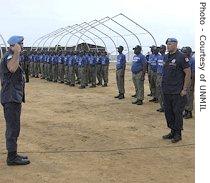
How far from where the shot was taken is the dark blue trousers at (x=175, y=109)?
7309mm

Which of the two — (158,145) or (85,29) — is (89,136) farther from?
(85,29)

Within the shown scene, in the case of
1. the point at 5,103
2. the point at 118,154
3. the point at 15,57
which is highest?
the point at 15,57

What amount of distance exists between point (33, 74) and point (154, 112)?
15.2 m

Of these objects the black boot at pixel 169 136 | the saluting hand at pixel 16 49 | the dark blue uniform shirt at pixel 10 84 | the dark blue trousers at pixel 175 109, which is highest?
the saluting hand at pixel 16 49

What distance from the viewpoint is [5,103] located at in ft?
18.9

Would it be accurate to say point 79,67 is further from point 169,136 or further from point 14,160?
point 14,160

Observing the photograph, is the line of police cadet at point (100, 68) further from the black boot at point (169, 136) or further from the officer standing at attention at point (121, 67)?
the black boot at point (169, 136)

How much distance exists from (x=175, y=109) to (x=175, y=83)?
0.43 meters

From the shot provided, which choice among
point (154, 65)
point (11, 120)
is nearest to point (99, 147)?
point (11, 120)

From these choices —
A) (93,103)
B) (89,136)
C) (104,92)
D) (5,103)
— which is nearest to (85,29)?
(104,92)

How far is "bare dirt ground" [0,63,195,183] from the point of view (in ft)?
18.2

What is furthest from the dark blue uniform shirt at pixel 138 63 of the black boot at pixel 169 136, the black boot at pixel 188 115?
the black boot at pixel 169 136

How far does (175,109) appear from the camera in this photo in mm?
7336

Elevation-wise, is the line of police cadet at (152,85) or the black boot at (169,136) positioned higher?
the line of police cadet at (152,85)
